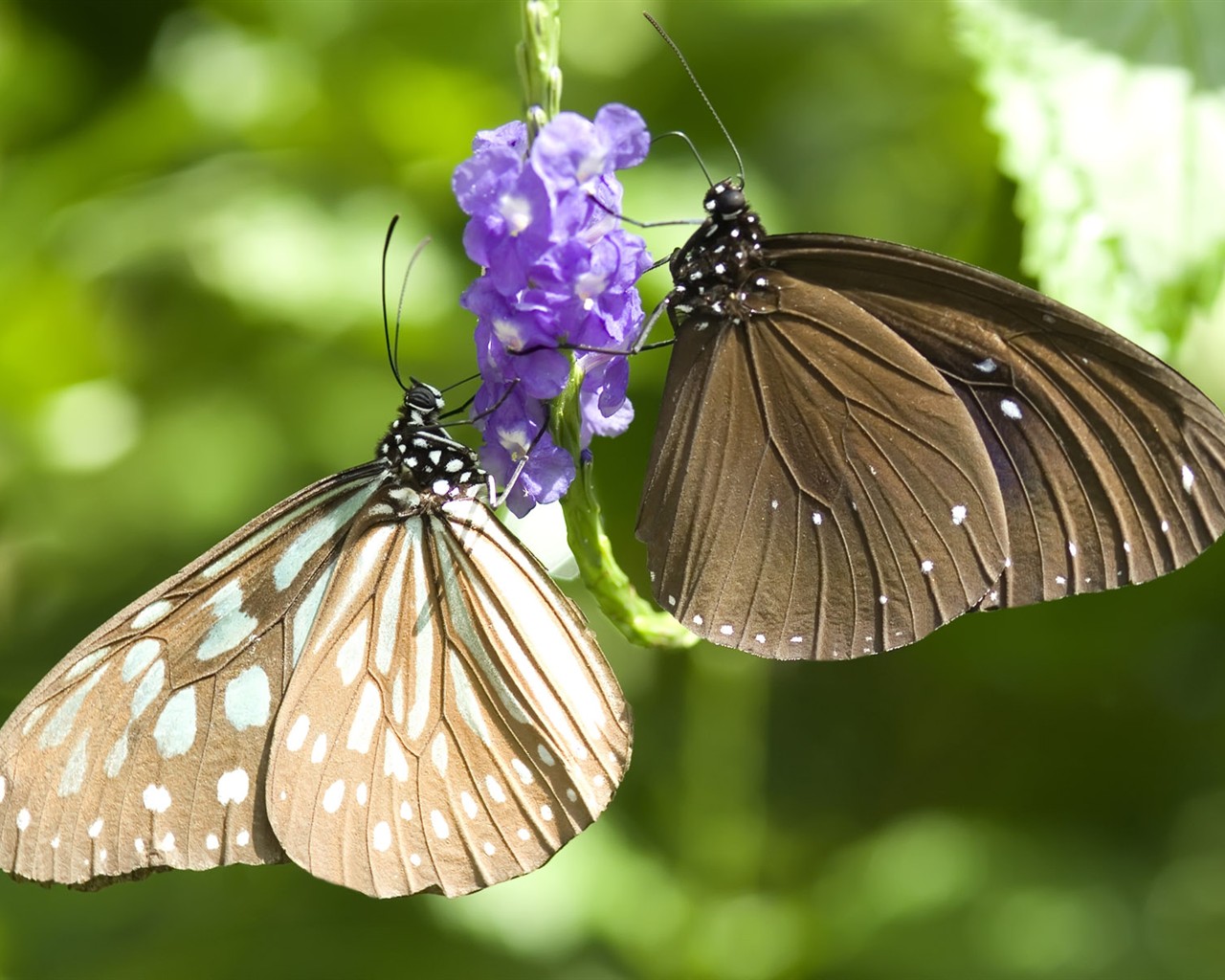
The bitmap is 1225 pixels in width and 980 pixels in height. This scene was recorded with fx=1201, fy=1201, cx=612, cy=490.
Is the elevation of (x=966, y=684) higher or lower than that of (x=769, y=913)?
higher

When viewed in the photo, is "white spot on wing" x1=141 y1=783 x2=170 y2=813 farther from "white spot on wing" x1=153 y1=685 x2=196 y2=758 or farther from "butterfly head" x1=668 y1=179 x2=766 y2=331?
"butterfly head" x1=668 y1=179 x2=766 y2=331

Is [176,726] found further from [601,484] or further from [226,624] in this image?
[601,484]

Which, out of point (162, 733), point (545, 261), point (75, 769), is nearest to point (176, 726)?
point (162, 733)

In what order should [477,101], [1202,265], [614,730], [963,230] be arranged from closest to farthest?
[614,730], [1202,265], [963,230], [477,101]

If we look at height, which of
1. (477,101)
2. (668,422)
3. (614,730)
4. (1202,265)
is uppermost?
(477,101)

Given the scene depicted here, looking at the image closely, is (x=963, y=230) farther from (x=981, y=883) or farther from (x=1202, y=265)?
(x=981, y=883)

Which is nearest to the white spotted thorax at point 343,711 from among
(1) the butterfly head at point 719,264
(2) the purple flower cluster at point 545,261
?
(2) the purple flower cluster at point 545,261

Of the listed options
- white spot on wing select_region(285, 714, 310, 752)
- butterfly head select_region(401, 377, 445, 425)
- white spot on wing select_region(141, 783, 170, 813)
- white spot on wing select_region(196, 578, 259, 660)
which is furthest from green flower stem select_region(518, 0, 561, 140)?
white spot on wing select_region(141, 783, 170, 813)

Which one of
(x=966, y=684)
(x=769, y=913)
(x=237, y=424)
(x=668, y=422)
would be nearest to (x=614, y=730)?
(x=668, y=422)
